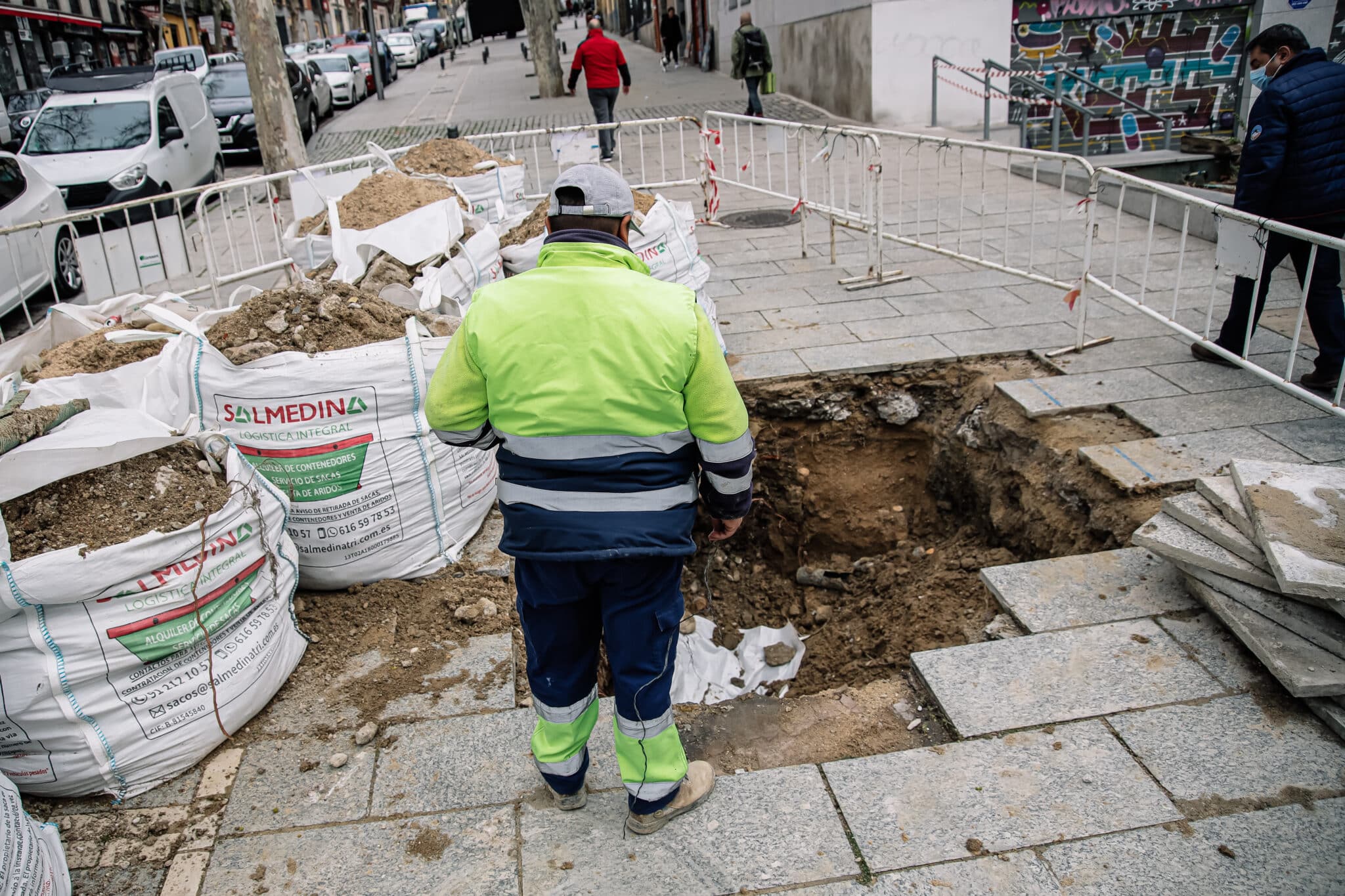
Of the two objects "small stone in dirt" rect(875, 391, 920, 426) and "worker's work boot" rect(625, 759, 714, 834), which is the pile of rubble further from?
"small stone in dirt" rect(875, 391, 920, 426)

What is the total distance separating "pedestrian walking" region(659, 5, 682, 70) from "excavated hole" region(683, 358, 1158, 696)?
25655mm

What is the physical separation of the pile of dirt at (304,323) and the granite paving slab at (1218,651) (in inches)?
130

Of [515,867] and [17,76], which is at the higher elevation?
[17,76]

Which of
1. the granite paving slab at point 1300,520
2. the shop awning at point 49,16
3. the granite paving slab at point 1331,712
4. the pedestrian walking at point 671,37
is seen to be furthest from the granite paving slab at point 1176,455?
the shop awning at point 49,16

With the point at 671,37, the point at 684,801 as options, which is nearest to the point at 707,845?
the point at 684,801

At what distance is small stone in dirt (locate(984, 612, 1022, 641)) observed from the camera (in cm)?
350

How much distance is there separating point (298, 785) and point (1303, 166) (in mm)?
5456

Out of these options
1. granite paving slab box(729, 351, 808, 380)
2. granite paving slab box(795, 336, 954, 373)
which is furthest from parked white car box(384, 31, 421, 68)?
granite paving slab box(795, 336, 954, 373)

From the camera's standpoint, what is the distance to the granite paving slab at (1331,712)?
278cm

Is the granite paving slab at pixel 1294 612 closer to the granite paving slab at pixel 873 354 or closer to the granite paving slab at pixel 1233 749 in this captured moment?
the granite paving slab at pixel 1233 749

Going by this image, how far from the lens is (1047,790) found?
270cm

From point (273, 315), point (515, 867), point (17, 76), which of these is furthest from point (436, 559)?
point (17, 76)

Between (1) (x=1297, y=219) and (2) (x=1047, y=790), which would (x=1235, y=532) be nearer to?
(2) (x=1047, y=790)

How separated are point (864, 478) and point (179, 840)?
3.97m
